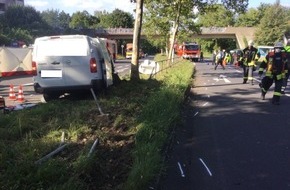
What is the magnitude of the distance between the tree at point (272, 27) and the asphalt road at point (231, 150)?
71456mm

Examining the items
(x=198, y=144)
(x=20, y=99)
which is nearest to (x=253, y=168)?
(x=198, y=144)

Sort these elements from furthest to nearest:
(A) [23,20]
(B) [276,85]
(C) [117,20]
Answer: (C) [117,20] < (A) [23,20] < (B) [276,85]

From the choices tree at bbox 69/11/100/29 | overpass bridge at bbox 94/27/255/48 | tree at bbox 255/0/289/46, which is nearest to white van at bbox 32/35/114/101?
overpass bridge at bbox 94/27/255/48

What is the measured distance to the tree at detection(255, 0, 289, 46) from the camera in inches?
3127

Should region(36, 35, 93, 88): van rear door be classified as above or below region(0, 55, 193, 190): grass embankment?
above

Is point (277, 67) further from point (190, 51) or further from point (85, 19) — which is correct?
point (85, 19)

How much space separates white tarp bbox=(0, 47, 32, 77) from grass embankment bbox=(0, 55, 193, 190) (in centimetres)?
1842

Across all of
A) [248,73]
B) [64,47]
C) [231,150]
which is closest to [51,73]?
[64,47]

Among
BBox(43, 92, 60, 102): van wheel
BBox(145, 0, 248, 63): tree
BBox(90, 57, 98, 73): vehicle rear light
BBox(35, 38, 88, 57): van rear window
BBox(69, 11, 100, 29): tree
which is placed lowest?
BBox(43, 92, 60, 102): van wheel

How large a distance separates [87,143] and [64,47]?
507 centimetres

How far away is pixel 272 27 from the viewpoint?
265 ft

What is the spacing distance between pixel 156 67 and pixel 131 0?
2851mm

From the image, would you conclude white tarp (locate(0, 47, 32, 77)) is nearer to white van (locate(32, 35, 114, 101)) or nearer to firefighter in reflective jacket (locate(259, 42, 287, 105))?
white van (locate(32, 35, 114, 101))

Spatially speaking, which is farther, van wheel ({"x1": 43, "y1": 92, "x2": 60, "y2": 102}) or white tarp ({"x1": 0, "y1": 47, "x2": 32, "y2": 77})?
white tarp ({"x1": 0, "y1": 47, "x2": 32, "y2": 77})
